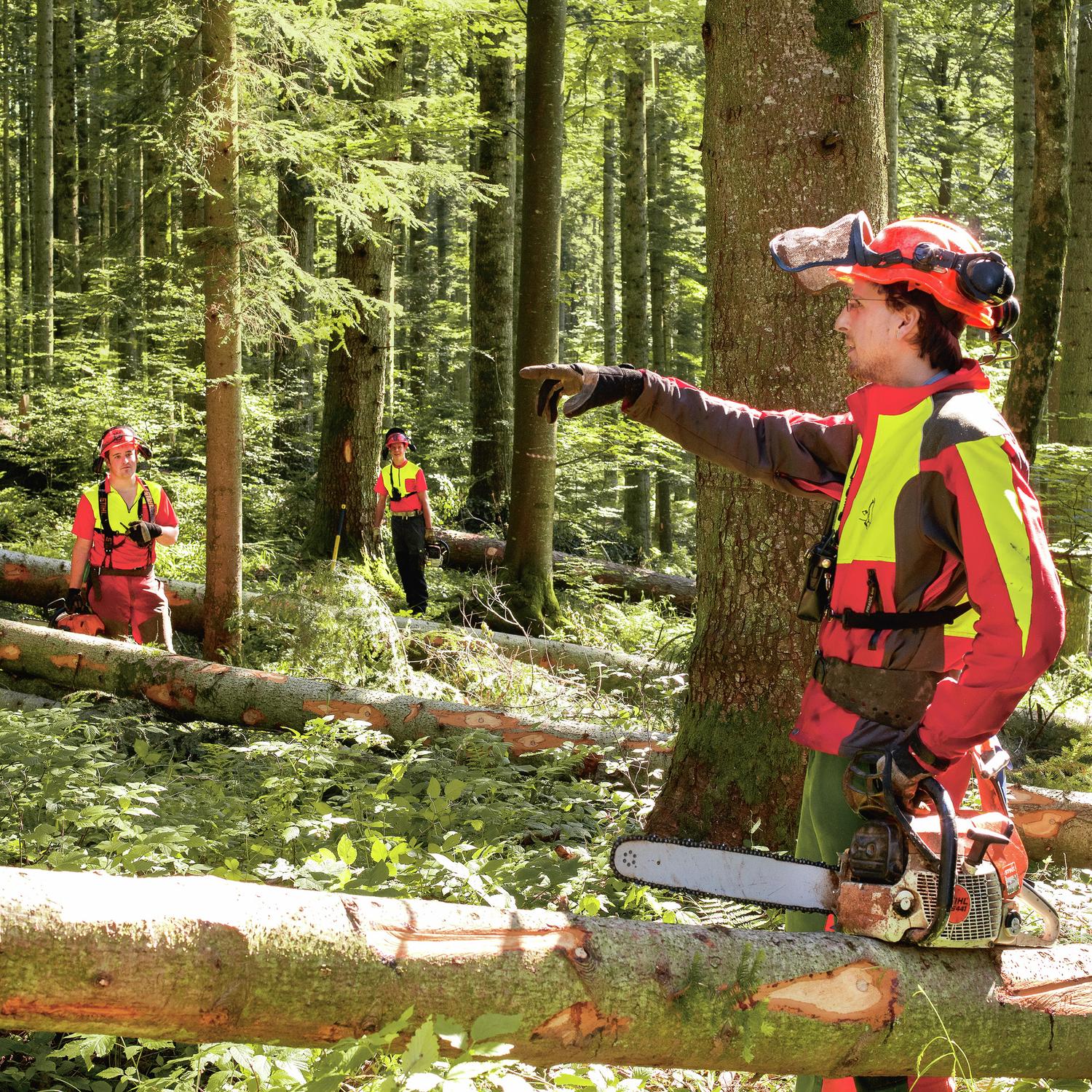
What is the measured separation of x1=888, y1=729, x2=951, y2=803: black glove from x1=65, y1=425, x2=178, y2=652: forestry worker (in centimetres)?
656

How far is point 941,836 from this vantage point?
7.33 feet

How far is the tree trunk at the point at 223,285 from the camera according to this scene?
726 centimetres

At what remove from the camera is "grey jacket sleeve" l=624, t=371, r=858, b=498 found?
9.45 ft

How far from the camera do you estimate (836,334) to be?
4.05m

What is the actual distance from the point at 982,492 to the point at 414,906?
1520 mm

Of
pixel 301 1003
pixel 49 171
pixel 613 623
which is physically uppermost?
pixel 49 171

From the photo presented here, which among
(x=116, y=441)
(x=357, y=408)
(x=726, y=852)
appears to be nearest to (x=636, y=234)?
(x=357, y=408)

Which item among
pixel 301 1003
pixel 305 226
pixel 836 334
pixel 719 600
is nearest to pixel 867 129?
pixel 836 334

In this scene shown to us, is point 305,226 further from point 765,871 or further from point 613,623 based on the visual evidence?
point 765,871

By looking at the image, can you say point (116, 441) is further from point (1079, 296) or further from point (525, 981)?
point (1079, 296)

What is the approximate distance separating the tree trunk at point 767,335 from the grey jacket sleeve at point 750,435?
3.77 feet

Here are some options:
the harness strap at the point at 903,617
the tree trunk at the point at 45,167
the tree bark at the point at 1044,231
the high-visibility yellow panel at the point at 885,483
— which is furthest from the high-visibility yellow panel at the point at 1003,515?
the tree trunk at the point at 45,167

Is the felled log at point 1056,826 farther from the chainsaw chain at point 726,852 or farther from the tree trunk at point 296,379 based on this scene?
the tree trunk at point 296,379

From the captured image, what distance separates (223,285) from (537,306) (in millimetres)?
3542
